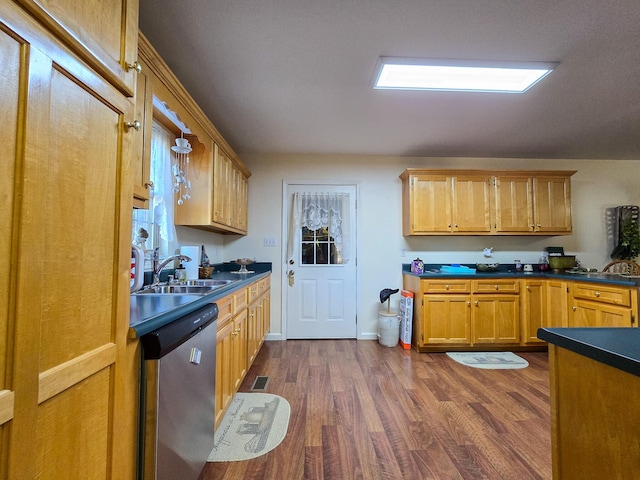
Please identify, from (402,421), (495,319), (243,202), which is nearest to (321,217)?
(243,202)

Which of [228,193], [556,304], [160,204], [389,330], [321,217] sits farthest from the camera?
[321,217]

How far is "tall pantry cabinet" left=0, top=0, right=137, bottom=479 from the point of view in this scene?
606 millimetres

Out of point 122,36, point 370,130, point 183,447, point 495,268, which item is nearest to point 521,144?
point 495,268

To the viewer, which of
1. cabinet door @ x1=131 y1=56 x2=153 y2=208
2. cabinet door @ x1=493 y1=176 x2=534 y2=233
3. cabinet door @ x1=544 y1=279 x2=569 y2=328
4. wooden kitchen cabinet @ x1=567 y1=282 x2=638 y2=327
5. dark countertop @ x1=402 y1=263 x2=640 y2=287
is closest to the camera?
cabinet door @ x1=131 y1=56 x2=153 y2=208

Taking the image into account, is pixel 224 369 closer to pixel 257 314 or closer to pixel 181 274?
pixel 181 274

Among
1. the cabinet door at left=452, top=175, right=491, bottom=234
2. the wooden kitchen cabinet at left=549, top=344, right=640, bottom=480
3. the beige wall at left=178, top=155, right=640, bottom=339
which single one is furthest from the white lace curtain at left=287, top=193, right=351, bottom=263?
the wooden kitchen cabinet at left=549, top=344, right=640, bottom=480

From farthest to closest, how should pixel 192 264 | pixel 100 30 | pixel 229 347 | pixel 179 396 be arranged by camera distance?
pixel 192 264, pixel 229 347, pixel 179 396, pixel 100 30

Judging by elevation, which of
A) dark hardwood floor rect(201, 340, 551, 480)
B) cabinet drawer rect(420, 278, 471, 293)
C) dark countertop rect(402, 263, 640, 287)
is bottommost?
dark hardwood floor rect(201, 340, 551, 480)

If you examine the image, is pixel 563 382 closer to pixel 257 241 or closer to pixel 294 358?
pixel 294 358

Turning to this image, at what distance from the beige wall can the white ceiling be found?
0.53m

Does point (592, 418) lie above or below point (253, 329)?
above

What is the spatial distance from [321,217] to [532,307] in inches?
102

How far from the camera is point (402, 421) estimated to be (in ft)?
6.33

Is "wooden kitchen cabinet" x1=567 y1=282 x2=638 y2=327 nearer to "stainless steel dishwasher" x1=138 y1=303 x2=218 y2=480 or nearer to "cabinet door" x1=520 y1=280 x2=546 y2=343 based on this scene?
"cabinet door" x1=520 y1=280 x2=546 y2=343
